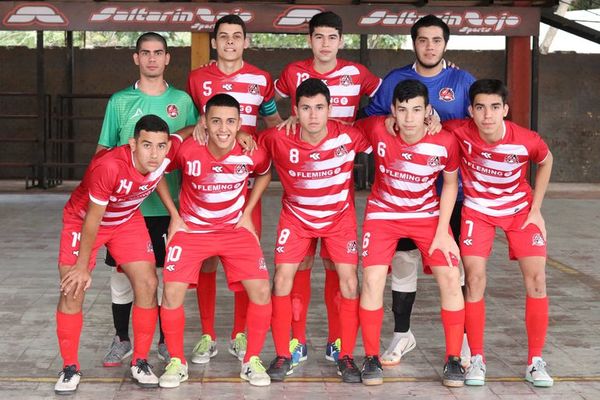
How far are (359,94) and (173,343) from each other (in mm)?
1835

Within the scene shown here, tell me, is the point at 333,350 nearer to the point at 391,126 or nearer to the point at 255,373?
the point at 255,373

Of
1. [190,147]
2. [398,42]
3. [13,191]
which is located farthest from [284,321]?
[398,42]

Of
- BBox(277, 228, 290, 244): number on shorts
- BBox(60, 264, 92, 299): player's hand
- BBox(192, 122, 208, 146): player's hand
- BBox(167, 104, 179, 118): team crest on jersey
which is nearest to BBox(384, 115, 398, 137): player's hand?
BBox(277, 228, 290, 244): number on shorts

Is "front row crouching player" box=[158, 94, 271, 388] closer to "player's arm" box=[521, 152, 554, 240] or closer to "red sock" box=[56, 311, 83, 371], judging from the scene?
"red sock" box=[56, 311, 83, 371]

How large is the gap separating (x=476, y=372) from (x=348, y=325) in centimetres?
72

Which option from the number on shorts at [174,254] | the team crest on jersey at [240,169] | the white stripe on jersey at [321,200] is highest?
the team crest on jersey at [240,169]

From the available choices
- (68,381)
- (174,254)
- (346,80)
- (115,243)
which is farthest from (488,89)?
(68,381)

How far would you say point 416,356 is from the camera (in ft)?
19.0

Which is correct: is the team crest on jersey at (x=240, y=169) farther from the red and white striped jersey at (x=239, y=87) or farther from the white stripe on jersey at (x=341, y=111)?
the white stripe on jersey at (x=341, y=111)

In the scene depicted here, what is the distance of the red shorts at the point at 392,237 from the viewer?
5.32 metres

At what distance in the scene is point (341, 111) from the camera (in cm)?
578

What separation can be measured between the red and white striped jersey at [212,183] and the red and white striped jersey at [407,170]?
0.65 meters

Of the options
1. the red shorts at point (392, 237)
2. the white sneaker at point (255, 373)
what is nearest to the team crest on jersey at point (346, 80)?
the red shorts at point (392, 237)

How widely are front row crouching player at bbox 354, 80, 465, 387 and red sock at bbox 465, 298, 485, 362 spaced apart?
7 cm
